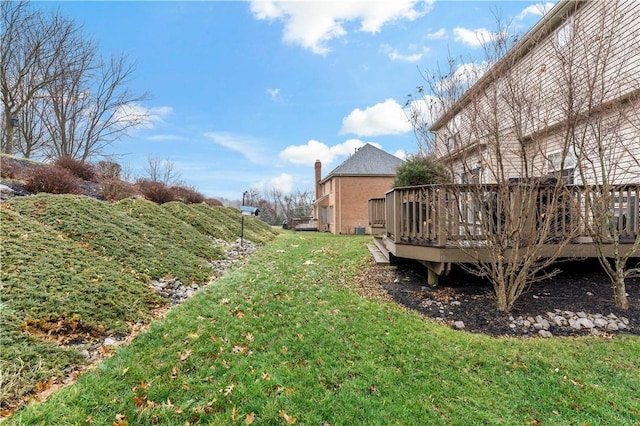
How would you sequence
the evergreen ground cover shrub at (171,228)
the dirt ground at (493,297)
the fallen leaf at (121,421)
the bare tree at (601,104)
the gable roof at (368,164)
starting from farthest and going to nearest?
the gable roof at (368,164), the evergreen ground cover shrub at (171,228), the dirt ground at (493,297), the bare tree at (601,104), the fallen leaf at (121,421)

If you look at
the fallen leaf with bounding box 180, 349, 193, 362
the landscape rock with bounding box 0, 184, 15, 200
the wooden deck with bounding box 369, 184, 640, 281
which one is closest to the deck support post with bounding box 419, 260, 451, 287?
the wooden deck with bounding box 369, 184, 640, 281

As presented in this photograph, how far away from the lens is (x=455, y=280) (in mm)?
5738

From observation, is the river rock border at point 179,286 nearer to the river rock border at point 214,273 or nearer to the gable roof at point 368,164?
the river rock border at point 214,273

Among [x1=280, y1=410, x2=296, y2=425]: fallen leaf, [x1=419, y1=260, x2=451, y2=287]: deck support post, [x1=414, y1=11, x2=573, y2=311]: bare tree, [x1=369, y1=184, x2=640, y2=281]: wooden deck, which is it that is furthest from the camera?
[x1=419, y1=260, x2=451, y2=287]: deck support post

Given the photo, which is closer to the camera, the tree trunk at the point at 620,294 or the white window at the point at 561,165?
the white window at the point at 561,165

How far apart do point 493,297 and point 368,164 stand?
1721cm

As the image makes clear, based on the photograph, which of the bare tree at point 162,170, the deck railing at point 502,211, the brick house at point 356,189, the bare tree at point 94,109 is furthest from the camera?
the bare tree at point 162,170

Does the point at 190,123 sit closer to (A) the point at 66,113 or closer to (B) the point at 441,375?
(A) the point at 66,113

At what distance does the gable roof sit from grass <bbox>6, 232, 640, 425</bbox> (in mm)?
17116

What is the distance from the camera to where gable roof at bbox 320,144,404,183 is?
2086cm

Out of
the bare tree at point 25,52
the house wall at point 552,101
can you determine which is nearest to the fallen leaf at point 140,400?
the house wall at point 552,101

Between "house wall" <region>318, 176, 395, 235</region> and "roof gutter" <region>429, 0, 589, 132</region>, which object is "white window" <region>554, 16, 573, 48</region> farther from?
"house wall" <region>318, 176, 395, 235</region>

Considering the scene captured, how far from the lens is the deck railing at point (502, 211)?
14.8ft

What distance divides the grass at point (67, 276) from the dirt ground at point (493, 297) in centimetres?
436
